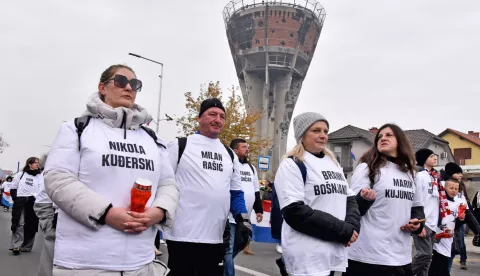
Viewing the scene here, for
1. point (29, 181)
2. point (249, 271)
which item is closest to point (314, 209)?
point (249, 271)

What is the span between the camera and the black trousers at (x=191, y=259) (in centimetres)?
412

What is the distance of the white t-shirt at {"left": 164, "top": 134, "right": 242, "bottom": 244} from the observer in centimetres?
420

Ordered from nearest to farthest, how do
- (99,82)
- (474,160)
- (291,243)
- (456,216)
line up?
(99,82) → (291,243) → (456,216) → (474,160)

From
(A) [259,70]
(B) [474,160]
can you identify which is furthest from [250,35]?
(B) [474,160]

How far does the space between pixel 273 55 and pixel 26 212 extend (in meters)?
50.2

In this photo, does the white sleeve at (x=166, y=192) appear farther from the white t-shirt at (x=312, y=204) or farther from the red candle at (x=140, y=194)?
the white t-shirt at (x=312, y=204)

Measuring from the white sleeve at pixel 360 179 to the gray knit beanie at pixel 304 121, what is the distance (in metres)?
0.81

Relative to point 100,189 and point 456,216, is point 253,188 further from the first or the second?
point 100,189

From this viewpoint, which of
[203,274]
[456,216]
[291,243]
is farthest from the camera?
[456,216]

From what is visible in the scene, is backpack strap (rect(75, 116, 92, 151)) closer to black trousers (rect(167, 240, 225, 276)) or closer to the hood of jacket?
the hood of jacket

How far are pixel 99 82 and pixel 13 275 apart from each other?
19.3ft

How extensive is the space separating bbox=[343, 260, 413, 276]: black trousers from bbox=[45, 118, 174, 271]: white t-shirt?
2203 mm

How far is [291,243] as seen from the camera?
11.4ft

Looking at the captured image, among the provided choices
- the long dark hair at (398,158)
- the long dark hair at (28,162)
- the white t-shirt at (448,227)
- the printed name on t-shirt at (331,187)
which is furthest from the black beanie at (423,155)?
the long dark hair at (28,162)
